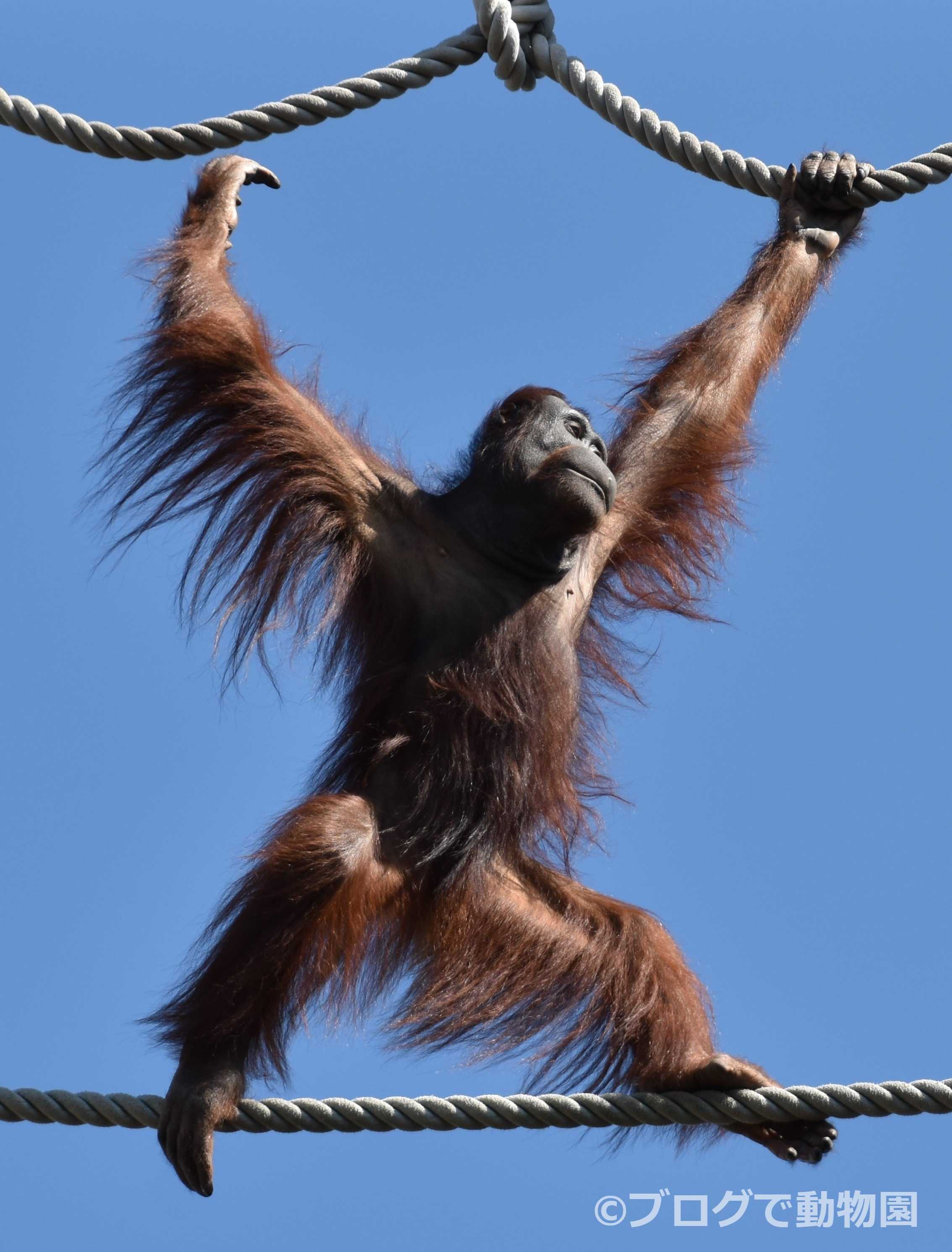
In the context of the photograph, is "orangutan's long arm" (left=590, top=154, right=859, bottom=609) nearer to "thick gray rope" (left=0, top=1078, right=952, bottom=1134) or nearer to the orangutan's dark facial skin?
the orangutan's dark facial skin

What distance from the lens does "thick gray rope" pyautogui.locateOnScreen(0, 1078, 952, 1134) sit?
5000mm

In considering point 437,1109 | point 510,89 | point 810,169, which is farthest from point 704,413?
point 437,1109

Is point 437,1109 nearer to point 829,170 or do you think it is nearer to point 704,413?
point 704,413

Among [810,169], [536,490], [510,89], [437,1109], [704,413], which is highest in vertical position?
[810,169]

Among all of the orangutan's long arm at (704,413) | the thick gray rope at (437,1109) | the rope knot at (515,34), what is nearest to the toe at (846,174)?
the orangutan's long arm at (704,413)

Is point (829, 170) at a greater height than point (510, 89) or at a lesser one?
greater

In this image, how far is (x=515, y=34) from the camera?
245 inches

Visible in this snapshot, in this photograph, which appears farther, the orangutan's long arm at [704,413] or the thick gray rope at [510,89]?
the orangutan's long arm at [704,413]

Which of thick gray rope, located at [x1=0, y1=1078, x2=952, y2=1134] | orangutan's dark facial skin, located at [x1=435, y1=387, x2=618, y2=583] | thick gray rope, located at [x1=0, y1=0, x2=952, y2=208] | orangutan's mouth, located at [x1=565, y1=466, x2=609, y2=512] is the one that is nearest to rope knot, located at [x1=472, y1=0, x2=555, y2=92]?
thick gray rope, located at [x1=0, y1=0, x2=952, y2=208]

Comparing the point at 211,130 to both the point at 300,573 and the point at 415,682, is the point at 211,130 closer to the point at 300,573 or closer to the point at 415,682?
the point at 300,573

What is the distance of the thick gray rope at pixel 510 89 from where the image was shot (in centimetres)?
584

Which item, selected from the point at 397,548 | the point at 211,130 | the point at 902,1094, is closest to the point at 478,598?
the point at 397,548

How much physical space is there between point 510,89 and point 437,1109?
3.19 meters

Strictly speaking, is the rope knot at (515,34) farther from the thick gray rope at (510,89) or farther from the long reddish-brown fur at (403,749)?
the long reddish-brown fur at (403,749)
